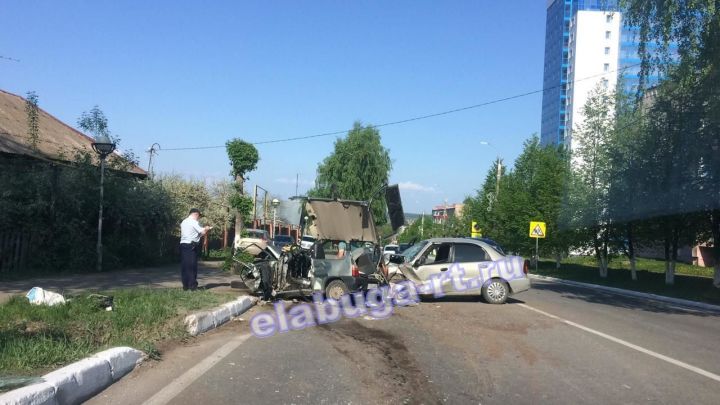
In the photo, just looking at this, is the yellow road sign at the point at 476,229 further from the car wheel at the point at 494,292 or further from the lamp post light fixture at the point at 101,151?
the lamp post light fixture at the point at 101,151

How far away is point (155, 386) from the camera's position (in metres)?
5.73

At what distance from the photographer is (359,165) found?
48406mm

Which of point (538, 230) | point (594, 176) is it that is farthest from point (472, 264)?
point (538, 230)

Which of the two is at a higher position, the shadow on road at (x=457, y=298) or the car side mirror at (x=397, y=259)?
the car side mirror at (x=397, y=259)

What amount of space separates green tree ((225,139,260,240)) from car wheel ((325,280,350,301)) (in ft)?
69.3

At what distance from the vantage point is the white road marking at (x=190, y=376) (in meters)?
5.34

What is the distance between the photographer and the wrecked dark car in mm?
11969

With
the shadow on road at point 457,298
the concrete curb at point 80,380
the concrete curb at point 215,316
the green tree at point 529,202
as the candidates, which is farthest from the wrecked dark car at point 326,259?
the green tree at point 529,202

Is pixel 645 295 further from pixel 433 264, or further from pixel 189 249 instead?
pixel 189 249

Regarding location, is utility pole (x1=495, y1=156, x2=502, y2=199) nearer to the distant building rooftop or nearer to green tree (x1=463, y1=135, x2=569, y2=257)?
green tree (x1=463, y1=135, x2=569, y2=257)

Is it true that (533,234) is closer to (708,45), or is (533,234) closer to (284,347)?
(708,45)

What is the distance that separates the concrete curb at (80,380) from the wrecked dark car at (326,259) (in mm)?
5467

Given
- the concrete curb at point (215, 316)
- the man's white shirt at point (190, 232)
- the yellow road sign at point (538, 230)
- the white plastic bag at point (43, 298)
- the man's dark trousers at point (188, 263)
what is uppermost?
the yellow road sign at point (538, 230)

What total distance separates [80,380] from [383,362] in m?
3.43
